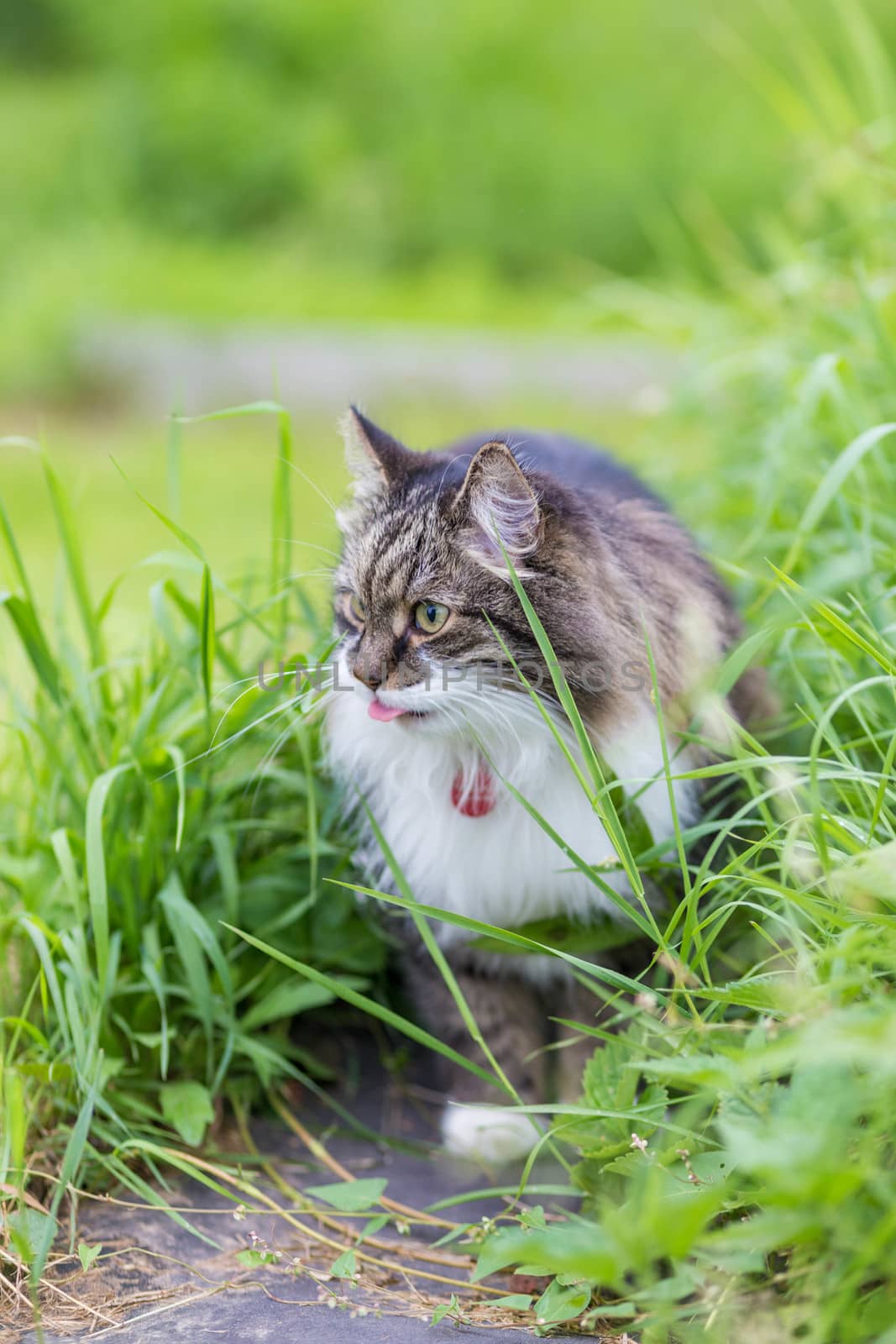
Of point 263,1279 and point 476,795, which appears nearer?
point 263,1279

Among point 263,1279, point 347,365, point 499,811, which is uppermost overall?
point 347,365

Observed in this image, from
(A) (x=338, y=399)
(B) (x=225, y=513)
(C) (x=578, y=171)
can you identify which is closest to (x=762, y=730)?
(B) (x=225, y=513)

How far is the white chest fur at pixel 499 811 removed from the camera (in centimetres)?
166

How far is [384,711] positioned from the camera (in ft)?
5.33

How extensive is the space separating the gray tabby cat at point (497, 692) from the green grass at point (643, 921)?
11 cm

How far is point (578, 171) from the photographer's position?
6.60 meters

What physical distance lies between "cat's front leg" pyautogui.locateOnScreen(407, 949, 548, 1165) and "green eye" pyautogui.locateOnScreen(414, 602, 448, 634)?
1.74 ft

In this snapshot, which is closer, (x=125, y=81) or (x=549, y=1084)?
(x=549, y=1084)

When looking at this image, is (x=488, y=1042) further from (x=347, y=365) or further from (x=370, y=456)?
(x=347, y=365)

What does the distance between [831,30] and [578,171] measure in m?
1.46

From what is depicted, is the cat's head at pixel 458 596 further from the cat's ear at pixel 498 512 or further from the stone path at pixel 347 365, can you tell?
the stone path at pixel 347 365

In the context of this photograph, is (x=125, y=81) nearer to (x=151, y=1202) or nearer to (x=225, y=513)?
(x=225, y=513)

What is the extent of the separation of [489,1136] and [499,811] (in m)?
0.49

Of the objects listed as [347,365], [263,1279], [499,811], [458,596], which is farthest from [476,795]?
[347,365]
